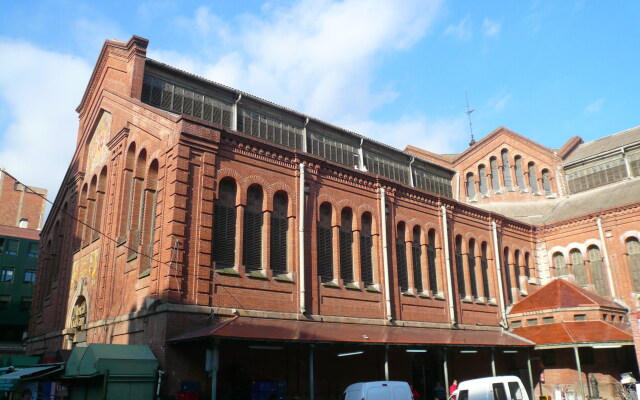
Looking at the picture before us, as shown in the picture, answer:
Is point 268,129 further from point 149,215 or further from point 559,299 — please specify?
point 559,299

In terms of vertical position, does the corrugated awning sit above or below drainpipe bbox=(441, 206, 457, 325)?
below

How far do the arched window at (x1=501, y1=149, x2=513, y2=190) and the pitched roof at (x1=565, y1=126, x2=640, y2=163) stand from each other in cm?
428

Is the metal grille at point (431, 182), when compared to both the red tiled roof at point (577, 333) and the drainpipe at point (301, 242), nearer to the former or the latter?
the red tiled roof at point (577, 333)

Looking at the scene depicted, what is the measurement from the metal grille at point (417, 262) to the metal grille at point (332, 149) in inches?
198

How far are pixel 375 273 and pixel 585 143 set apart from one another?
27120mm

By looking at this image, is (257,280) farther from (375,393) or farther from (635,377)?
(635,377)

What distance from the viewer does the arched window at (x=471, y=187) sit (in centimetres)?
3956

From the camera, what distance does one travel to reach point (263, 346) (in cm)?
1733

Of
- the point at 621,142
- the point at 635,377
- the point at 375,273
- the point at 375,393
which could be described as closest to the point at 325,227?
the point at 375,273

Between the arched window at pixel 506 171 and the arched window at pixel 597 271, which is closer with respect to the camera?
the arched window at pixel 597 271

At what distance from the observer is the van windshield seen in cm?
1636

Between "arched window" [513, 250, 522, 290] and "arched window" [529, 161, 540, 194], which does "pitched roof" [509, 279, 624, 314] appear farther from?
"arched window" [529, 161, 540, 194]

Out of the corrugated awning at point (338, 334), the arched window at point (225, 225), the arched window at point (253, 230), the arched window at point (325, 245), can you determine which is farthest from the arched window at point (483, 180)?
the arched window at point (225, 225)

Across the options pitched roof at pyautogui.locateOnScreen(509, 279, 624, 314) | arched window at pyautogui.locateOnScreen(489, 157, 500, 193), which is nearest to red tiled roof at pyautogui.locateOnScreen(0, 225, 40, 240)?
arched window at pyautogui.locateOnScreen(489, 157, 500, 193)
